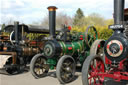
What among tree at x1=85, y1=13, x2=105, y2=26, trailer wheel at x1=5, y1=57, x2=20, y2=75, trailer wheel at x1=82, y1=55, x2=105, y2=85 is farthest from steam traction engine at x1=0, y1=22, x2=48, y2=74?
tree at x1=85, y1=13, x2=105, y2=26

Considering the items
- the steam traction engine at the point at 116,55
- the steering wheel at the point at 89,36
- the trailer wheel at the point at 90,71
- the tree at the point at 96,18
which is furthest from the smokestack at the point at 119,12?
the tree at the point at 96,18

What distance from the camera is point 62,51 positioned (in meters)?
5.04

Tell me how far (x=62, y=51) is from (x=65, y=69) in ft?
2.38

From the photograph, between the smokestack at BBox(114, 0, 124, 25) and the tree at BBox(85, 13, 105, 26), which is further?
the tree at BBox(85, 13, 105, 26)

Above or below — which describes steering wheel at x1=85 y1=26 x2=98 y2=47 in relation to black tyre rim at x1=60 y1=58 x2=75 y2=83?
above

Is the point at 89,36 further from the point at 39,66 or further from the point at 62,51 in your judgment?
the point at 39,66

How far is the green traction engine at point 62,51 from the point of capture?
4559 millimetres

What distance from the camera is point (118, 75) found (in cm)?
305

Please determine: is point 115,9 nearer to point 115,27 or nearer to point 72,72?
point 115,27

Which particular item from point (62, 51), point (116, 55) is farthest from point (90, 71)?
point (62, 51)

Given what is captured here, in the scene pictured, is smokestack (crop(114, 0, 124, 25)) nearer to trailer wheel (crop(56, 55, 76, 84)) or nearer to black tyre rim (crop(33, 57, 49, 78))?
trailer wheel (crop(56, 55, 76, 84))

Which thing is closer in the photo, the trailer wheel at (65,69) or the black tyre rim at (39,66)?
the trailer wheel at (65,69)

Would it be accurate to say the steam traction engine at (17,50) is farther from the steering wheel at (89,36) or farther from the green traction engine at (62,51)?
the steering wheel at (89,36)

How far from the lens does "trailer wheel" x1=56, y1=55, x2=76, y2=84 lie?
13.9 ft
